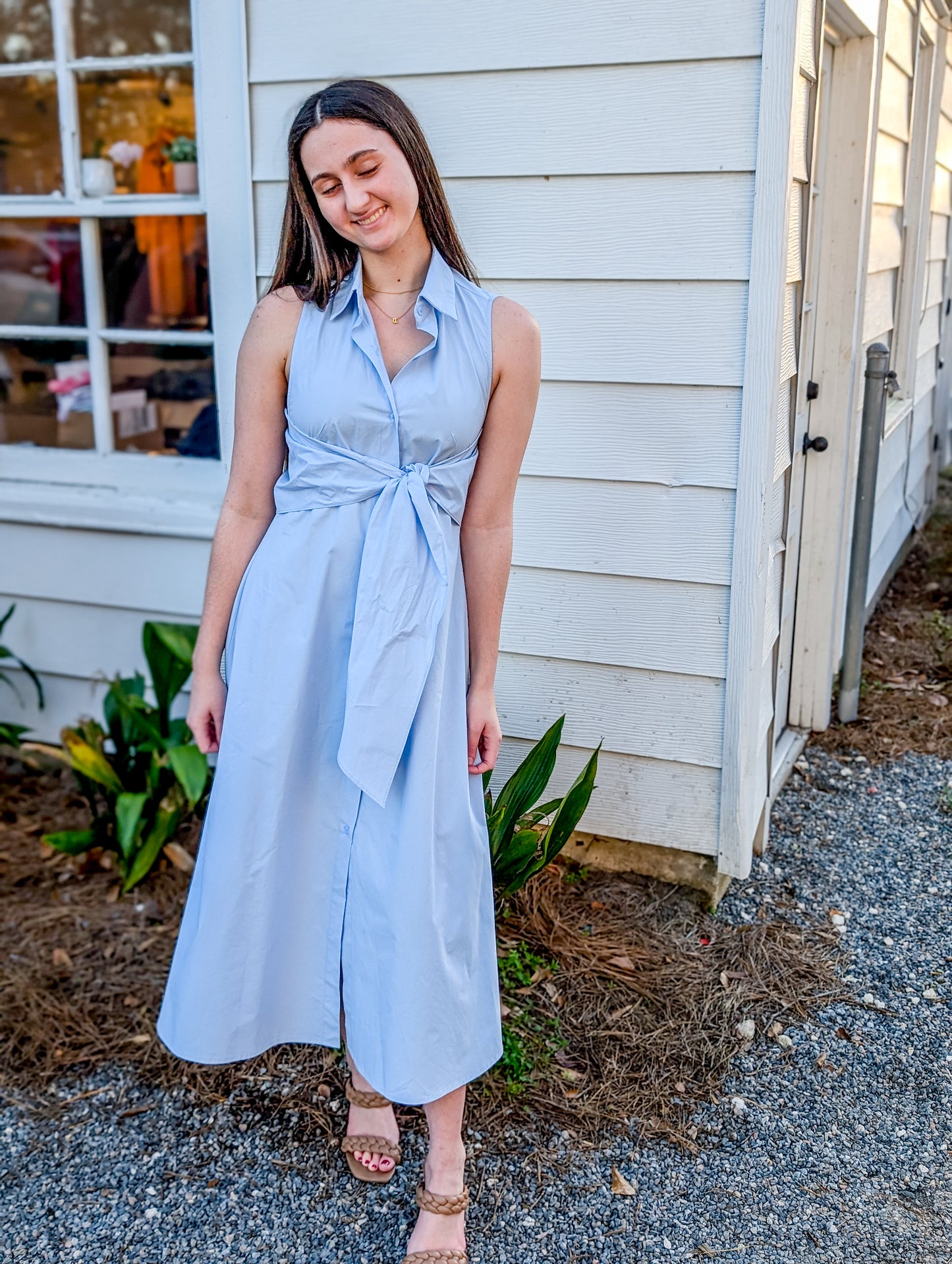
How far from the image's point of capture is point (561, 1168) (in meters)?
2.20

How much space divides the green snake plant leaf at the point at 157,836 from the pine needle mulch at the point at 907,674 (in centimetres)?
215

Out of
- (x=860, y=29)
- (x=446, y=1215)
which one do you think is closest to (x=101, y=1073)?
(x=446, y=1215)

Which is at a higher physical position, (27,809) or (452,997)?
(452,997)

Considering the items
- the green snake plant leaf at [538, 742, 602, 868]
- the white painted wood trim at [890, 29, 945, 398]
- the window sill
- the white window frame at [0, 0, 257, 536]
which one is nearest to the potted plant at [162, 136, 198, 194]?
the white window frame at [0, 0, 257, 536]

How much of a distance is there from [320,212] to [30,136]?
2.70 meters

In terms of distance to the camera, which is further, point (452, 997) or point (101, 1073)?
point (101, 1073)

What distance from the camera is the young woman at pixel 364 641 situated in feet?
6.02

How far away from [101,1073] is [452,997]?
102 cm

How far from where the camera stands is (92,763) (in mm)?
3146

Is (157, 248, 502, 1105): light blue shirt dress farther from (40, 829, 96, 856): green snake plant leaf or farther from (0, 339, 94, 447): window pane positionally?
(0, 339, 94, 447): window pane

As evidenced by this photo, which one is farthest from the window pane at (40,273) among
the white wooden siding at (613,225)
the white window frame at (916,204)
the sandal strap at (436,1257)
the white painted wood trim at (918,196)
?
the white painted wood trim at (918,196)

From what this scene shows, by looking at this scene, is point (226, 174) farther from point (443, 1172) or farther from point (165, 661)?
point (443, 1172)

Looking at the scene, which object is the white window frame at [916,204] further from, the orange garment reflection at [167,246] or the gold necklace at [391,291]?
the gold necklace at [391,291]

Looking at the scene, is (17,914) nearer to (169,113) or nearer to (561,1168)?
(561,1168)
